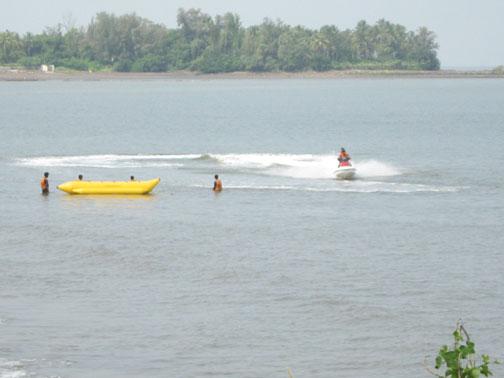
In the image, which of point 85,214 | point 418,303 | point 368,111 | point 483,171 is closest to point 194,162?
point 483,171

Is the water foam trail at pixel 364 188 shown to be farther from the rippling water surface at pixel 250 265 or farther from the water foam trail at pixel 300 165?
the water foam trail at pixel 300 165

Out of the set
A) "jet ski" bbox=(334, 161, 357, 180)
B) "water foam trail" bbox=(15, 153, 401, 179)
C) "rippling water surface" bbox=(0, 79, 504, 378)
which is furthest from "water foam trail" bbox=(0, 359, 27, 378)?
"water foam trail" bbox=(15, 153, 401, 179)

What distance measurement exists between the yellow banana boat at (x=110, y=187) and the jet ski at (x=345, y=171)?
445 inches

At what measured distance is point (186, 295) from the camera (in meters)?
36.3

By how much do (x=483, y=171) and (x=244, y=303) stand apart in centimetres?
4044

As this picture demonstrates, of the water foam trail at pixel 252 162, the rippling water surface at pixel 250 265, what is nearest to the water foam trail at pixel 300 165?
the water foam trail at pixel 252 162

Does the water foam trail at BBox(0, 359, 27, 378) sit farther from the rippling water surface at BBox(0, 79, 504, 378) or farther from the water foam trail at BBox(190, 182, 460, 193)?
the water foam trail at BBox(190, 182, 460, 193)

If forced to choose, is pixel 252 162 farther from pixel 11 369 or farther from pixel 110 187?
pixel 11 369

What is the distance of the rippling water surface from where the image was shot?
3030cm

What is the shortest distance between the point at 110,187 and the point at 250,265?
58.3ft

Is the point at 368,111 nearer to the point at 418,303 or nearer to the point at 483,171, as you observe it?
the point at 483,171

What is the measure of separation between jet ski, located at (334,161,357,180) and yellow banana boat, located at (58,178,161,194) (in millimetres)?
11291

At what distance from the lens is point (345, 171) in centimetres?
6359

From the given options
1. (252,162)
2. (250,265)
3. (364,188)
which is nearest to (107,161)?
(252,162)
